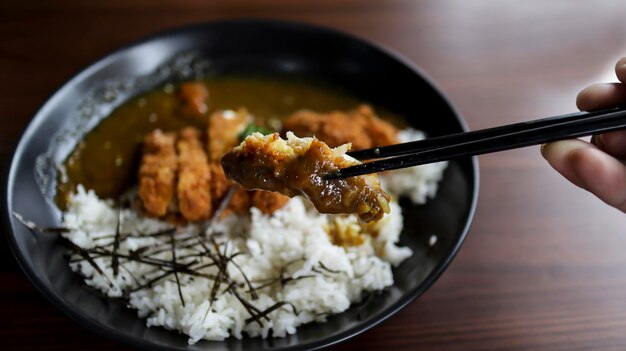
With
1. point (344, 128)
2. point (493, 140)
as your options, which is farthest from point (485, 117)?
point (493, 140)

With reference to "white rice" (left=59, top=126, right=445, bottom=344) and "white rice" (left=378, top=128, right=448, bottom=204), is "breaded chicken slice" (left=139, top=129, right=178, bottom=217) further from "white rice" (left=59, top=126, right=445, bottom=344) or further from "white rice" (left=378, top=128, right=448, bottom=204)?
"white rice" (left=378, top=128, right=448, bottom=204)

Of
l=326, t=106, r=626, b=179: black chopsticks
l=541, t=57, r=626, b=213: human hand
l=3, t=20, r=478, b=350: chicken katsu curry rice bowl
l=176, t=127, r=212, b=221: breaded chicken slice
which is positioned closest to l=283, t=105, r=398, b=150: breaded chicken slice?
l=3, t=20, r=478, b=350: chicken katsu curry rice bowl

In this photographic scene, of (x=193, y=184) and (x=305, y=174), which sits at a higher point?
(x=193, y=184)

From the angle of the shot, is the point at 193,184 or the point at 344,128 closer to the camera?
the point at 193,184

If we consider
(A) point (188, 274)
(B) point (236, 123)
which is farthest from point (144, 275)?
(B) point (236, 123)

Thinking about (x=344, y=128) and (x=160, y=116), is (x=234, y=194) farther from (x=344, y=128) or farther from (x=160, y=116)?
(x=160, y=116)

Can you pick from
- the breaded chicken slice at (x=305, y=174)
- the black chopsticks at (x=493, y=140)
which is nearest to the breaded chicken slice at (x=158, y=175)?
the breaded chicken slice at (x=305, y=174)

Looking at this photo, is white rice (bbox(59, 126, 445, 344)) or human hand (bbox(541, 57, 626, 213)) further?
white rice (bbox(59, 126, 445, 344))
